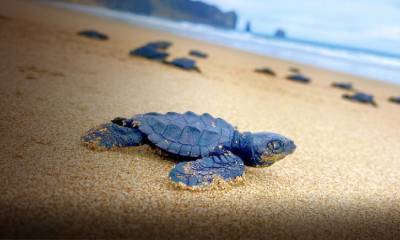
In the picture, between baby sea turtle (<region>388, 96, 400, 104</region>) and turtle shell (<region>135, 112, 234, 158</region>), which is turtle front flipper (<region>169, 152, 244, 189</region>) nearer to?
turtle shell (<region>135, 112, 234, 158</region>)

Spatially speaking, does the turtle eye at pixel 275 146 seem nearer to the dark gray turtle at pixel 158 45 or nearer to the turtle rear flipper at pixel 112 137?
the turtle rear flipper at pixel 112 137

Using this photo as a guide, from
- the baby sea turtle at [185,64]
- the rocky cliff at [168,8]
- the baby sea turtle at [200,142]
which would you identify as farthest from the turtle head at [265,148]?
the rocky cliff at [168,8]

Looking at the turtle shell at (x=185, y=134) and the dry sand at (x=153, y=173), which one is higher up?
the turtle shell at (x=185, y=134)

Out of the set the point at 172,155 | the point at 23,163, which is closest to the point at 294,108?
the point at 172,155

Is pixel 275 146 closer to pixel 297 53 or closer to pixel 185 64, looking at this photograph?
pixel 185 64

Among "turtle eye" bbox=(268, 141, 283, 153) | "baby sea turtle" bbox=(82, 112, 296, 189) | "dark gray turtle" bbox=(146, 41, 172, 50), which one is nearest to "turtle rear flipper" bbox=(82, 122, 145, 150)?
"baby sea turtle" bbox=(82, 112, 296, 189)

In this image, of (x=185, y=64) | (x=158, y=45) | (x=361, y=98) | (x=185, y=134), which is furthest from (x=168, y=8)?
(x=185, y=134)
